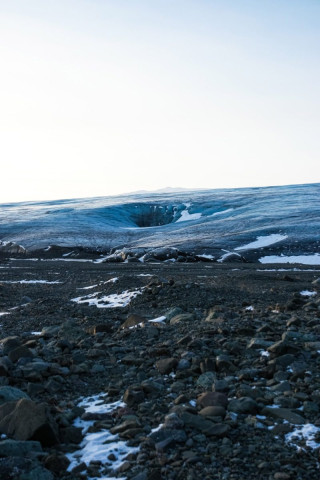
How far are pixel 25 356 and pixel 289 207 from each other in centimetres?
8737

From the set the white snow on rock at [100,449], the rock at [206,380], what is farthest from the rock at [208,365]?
the white snow on rock at [100,449]

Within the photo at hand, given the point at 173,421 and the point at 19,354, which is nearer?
the point at 173,421

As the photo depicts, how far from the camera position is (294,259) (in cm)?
5034

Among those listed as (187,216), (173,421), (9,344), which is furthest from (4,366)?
(187,216)

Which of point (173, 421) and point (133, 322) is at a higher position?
point (173, 421)

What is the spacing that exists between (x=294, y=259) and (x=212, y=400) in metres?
45.0

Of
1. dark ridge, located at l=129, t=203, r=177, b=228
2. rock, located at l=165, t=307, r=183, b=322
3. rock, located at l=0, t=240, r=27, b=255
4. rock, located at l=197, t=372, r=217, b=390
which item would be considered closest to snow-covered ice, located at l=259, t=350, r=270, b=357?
rock, located at l=197, t=372, r=217, b=390

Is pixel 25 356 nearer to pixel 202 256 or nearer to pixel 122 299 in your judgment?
pixel 122 299

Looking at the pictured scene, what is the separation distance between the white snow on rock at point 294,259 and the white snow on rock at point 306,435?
43.9m

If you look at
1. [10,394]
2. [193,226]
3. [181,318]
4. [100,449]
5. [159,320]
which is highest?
[10,394]

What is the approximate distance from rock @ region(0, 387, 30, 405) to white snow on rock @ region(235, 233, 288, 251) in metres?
50.9

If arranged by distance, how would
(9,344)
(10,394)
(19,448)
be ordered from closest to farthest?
(19,448) < (10,394) < (9,344)

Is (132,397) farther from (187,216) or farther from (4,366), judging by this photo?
(187,216)

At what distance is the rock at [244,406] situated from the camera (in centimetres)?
688
